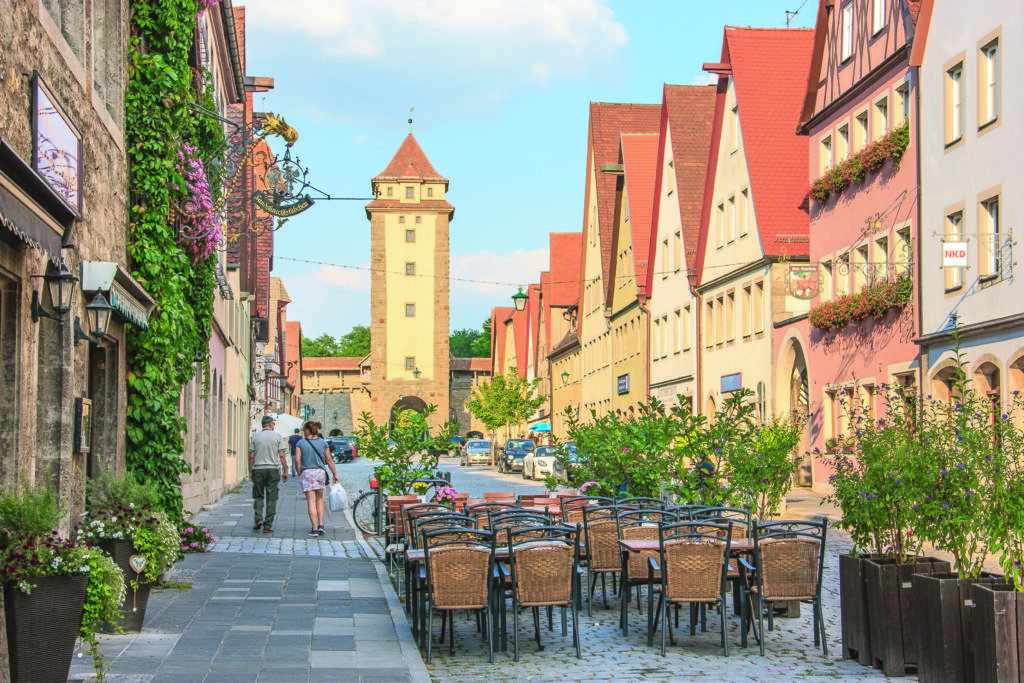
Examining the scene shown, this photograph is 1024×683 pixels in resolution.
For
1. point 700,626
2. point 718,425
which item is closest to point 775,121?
point 718,425


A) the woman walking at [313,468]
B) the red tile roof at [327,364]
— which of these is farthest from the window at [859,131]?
the red tile roof at [327,364]

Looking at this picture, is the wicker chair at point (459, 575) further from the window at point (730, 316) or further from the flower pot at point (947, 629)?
the window at point (730, 316)

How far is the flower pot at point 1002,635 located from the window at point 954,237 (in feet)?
48.5

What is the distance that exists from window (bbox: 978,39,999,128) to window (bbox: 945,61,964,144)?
0.77 m

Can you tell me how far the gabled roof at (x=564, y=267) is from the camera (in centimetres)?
6725

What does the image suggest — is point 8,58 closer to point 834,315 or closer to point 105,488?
point 105,488

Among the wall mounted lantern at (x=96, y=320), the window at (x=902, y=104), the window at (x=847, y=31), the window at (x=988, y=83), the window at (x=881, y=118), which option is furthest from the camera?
the window at (x=847, y=31)

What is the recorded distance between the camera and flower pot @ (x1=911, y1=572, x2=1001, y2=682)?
669 cm

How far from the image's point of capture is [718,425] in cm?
1327

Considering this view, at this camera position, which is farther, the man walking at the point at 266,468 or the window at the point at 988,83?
the window at the point at 988,83

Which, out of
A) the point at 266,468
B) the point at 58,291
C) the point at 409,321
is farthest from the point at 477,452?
the point at 58,291

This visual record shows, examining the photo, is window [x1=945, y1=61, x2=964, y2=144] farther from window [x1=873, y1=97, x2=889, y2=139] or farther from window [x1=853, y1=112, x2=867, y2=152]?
window [x1=853, y1=112, x2=867, y2=152]

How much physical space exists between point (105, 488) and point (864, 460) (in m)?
5.77

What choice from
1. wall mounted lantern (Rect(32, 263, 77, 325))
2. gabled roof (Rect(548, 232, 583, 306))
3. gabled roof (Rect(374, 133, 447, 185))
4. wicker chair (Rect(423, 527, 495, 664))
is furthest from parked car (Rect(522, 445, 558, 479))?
gabled roof (Rect(374, 133, 447, 185))
